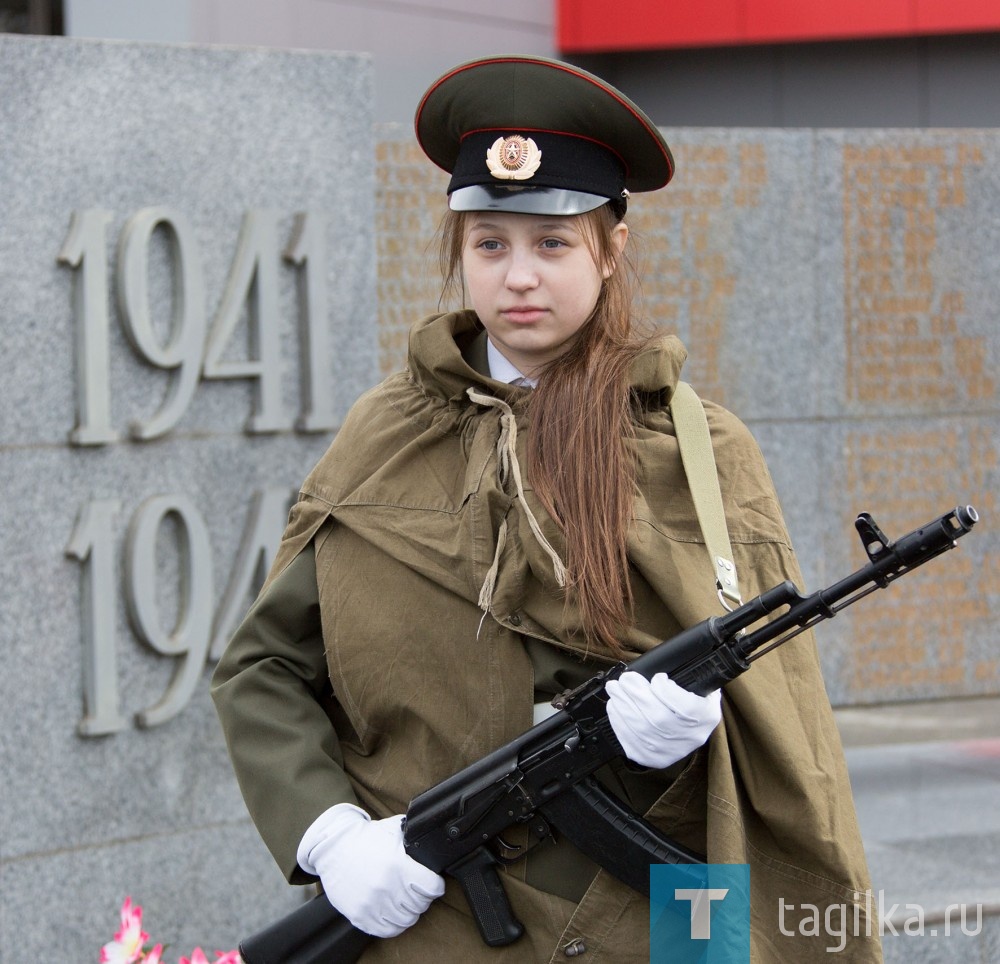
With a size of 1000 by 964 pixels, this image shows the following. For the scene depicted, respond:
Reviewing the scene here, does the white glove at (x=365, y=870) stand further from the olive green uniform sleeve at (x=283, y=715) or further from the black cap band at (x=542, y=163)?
the black cap band at (x=542, y=163)

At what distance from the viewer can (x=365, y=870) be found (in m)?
1.89

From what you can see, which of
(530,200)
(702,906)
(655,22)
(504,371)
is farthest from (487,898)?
(655,22)

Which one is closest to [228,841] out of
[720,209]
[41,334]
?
[41,334]

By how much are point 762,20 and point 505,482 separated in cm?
899

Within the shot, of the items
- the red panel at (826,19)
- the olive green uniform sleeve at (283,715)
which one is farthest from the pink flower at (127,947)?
the red panel at (826,19)

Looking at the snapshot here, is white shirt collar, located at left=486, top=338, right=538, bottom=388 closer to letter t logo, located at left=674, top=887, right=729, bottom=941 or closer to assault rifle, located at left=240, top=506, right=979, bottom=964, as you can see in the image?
assault rifle, located at left=240, top=506, right=979, bottom=964

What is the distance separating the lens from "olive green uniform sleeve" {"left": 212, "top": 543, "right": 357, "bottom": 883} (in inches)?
76.3

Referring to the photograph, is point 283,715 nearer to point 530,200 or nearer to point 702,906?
point 702,906

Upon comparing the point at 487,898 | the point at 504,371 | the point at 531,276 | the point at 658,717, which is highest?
the point at 531,276

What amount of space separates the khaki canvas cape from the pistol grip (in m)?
0.03

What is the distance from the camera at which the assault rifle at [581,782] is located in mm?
1765

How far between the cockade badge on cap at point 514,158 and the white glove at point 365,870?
2.85 ft

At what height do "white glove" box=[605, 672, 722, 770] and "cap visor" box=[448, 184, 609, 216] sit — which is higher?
"cap visor" box=[448, 184, 609, 216]

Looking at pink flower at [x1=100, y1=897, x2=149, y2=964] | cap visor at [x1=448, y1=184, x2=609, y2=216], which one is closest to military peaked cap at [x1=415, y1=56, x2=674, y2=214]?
cap visor at [x1=448, y1=184, x2=609, y2=216]
